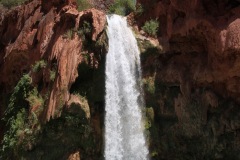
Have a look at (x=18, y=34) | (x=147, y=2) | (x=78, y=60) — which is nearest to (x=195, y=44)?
(x=147, y=2)

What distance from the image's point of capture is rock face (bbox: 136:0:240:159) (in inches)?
600

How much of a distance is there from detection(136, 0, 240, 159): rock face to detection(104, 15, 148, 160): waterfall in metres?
0.60

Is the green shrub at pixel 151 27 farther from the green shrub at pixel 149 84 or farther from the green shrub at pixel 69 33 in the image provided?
the green shrub at pixel 69 33

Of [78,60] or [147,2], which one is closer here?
[78,60]

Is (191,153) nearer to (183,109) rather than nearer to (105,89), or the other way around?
(183,109)

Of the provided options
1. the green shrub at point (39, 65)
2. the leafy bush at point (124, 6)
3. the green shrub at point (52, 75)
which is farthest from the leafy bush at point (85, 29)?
the leafy bush at point (124, 6)

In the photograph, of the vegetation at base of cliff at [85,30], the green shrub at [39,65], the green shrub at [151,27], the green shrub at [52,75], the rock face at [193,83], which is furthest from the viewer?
the green shrub at [151,27]

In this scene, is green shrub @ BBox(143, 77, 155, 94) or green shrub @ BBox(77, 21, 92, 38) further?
green shrub @ BBox(143, 77, 155, 94)

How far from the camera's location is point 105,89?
54.8ft

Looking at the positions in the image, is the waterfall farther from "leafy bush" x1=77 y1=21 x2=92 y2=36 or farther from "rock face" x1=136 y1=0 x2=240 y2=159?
"leafy bush" x1=77 y1=21 x2=92 y2=36

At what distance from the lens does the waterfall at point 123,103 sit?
1619 centimetres

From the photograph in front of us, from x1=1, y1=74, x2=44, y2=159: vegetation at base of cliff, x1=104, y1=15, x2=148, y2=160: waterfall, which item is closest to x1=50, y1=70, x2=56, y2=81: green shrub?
x1=1, y1=74, x2=44, y2=159: vegetation at base of cliff

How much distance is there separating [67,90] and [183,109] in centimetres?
533

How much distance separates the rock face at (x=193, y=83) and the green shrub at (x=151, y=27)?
0.34m
